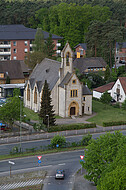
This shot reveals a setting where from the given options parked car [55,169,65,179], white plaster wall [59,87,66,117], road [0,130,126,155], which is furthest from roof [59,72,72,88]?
parked car [55,169,65,179]

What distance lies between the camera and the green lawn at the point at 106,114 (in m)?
88.1

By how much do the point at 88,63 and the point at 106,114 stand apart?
4550 cm

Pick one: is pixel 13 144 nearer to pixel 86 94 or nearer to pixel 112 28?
pixel 86 94

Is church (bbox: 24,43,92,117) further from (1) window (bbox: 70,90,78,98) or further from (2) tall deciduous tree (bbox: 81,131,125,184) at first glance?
(2) tall deciduous tree (bbox: 81,131,125,184)

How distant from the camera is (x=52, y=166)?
60938 mm

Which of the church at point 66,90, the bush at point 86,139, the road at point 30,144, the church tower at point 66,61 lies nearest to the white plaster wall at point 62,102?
the church at point 66,90

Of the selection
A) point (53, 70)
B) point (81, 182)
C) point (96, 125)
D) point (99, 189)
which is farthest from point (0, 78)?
point (99, 189)

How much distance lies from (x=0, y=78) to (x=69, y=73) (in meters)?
33.4

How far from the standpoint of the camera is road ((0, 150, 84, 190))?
179ft

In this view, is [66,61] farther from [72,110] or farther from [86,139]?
[86,139]

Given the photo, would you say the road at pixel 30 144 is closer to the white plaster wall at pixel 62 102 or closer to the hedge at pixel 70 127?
the hedge at pixel 70 127

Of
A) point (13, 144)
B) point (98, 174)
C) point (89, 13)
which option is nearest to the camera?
point (98, 174)

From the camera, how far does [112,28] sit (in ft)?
461

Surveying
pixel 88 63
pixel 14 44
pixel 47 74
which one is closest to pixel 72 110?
pixel 47 74
